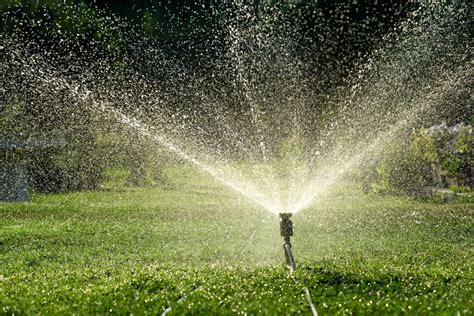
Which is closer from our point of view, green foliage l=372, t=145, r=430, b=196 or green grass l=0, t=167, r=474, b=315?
green grass l=0, t=167, r=474, b=315

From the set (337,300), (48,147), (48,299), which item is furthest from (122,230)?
(48,147)

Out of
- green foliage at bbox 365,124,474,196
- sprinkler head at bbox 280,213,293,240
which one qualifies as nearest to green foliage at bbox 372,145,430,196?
green foliage at bbox 365,124,474,196

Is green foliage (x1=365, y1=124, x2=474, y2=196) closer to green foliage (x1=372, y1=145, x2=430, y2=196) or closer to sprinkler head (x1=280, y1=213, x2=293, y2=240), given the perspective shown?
green foliage (x1=372, y1=145, x2=430, y2=196)

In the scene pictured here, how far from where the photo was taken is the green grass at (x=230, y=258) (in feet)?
21.3

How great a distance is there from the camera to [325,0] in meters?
32.0

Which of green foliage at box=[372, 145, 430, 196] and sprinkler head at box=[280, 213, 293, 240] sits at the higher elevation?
green foliage at box=[372, 145, 430, 196]

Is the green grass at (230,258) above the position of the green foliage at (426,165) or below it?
below

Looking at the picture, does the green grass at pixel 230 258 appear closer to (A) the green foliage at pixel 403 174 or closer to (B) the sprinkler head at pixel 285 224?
(B) the sprinkler head at pixel 285 224

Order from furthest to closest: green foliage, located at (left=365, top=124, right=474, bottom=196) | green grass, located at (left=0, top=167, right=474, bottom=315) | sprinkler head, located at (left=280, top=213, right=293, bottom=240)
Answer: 1. green foliage, located at (left=365, top=124, right=474, bottom=196)
2. sprinkler head, located at (left=280, top=213, right=293, bottom=240)
3. green grass, located at (left=0, top=167, right=474, bottom=315)

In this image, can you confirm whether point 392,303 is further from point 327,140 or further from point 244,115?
point 244,115

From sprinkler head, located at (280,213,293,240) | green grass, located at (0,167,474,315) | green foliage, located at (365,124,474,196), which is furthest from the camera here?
green foliage, located at (365,124,474,196)

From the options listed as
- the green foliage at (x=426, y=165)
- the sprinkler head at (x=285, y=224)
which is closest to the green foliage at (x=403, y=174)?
the green foliage at (x=426, y=165)

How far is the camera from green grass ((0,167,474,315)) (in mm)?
6484

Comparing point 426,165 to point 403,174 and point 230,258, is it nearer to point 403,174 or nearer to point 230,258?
point 403,174
